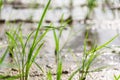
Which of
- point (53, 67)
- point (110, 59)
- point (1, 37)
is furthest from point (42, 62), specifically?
point (1, 37)

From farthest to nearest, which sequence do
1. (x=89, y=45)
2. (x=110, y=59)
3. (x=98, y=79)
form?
(x=89, y=45) → (x=110, y=59) → (x=98, y=79)

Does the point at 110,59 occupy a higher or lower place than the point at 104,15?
lower

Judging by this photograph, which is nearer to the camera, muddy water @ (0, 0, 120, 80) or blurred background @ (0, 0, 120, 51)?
muddy water @ (0, 0, 120, 80)

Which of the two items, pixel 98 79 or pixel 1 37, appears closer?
pixel 98 79

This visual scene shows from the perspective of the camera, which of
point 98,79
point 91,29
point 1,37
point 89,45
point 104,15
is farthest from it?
point 104,15

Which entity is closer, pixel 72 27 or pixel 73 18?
pixel 72 27

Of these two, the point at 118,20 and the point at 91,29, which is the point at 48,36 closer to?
the point at 91,29

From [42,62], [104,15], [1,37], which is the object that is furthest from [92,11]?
[42,62]

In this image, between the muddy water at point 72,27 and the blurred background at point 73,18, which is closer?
the muddy water at point 72,27

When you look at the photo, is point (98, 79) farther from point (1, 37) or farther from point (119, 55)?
point (1, 37)
